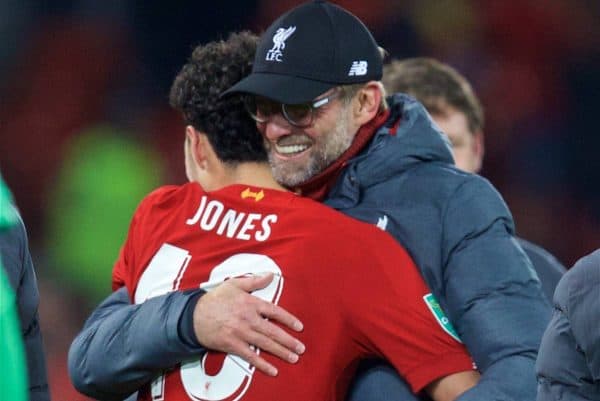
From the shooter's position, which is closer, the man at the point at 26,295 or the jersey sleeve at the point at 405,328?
the man at the point at 26,295

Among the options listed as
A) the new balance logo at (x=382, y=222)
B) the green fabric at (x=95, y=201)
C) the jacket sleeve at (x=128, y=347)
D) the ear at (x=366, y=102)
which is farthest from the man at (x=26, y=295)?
the green fabric at (x=95, y=201)

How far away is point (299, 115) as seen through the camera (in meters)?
2.70

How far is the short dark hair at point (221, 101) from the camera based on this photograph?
2727 millimetres

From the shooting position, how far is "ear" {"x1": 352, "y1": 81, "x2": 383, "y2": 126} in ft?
9.00

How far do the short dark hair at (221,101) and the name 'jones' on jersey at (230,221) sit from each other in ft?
0.50

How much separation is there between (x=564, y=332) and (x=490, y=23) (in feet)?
15.2

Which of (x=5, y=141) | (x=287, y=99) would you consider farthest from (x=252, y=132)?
(x=5, y=141)

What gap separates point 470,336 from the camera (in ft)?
8.04

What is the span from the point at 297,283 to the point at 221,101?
507mm

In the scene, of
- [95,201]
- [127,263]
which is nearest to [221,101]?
[127,263]

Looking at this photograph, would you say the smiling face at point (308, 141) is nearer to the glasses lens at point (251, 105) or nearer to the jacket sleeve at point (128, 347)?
the glasses lens at point (251, 105)

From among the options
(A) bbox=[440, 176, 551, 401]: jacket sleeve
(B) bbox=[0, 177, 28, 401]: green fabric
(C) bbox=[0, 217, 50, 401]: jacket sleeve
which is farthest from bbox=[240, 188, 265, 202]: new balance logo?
(B) bbox=[0, 177, 28, 401]: green fabric

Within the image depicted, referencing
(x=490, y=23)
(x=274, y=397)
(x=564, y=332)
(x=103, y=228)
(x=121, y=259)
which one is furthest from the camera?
(x=490, y=23)

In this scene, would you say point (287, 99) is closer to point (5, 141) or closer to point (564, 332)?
point (564, 332)
